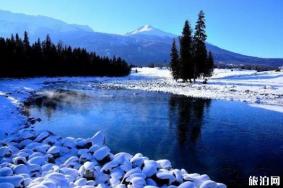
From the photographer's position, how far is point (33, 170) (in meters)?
12.0

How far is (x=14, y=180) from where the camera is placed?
34.7 feet

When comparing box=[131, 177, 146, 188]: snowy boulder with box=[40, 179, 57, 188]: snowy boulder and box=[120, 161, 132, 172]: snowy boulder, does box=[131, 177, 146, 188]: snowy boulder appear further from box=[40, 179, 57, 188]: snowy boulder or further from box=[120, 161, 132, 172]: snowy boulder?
box=[40, 179, 57, 188]: snowy boulder

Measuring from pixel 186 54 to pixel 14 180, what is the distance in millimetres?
61386

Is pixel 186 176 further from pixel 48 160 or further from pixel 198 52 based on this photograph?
pixel 198 52

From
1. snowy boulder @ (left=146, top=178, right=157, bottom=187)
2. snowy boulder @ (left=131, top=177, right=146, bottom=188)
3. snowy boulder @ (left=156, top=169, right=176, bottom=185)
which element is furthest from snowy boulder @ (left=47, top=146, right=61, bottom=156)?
snowy boulder @ (left=156, top=169, right=176, bottom=185)

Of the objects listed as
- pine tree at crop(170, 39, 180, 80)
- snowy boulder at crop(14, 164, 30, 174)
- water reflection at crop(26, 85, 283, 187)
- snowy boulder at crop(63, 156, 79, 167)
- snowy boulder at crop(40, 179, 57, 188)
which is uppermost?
pine tree at crop(170, 39, 180, 80)

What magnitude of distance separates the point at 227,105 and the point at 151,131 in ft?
52.2

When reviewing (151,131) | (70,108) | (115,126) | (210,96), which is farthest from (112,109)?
(210,96)

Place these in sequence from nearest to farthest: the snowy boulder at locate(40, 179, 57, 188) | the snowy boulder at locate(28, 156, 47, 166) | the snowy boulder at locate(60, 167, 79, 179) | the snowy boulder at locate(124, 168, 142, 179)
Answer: the snowy boulder at locate(40, 179, 57, 188) < the snowy boulder at locate(124, 168, 142, 179) < the snowy boulder at locate(60, 167, 79, 179) < the snowy boulder at locate(28, 156, 47, 166)

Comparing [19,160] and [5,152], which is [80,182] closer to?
[19,160]

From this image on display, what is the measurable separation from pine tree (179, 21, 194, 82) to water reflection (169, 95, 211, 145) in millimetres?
33606

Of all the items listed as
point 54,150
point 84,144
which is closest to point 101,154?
point 84,144

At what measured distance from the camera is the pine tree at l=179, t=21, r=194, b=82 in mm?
67981

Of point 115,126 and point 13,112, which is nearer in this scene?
point 115,126
